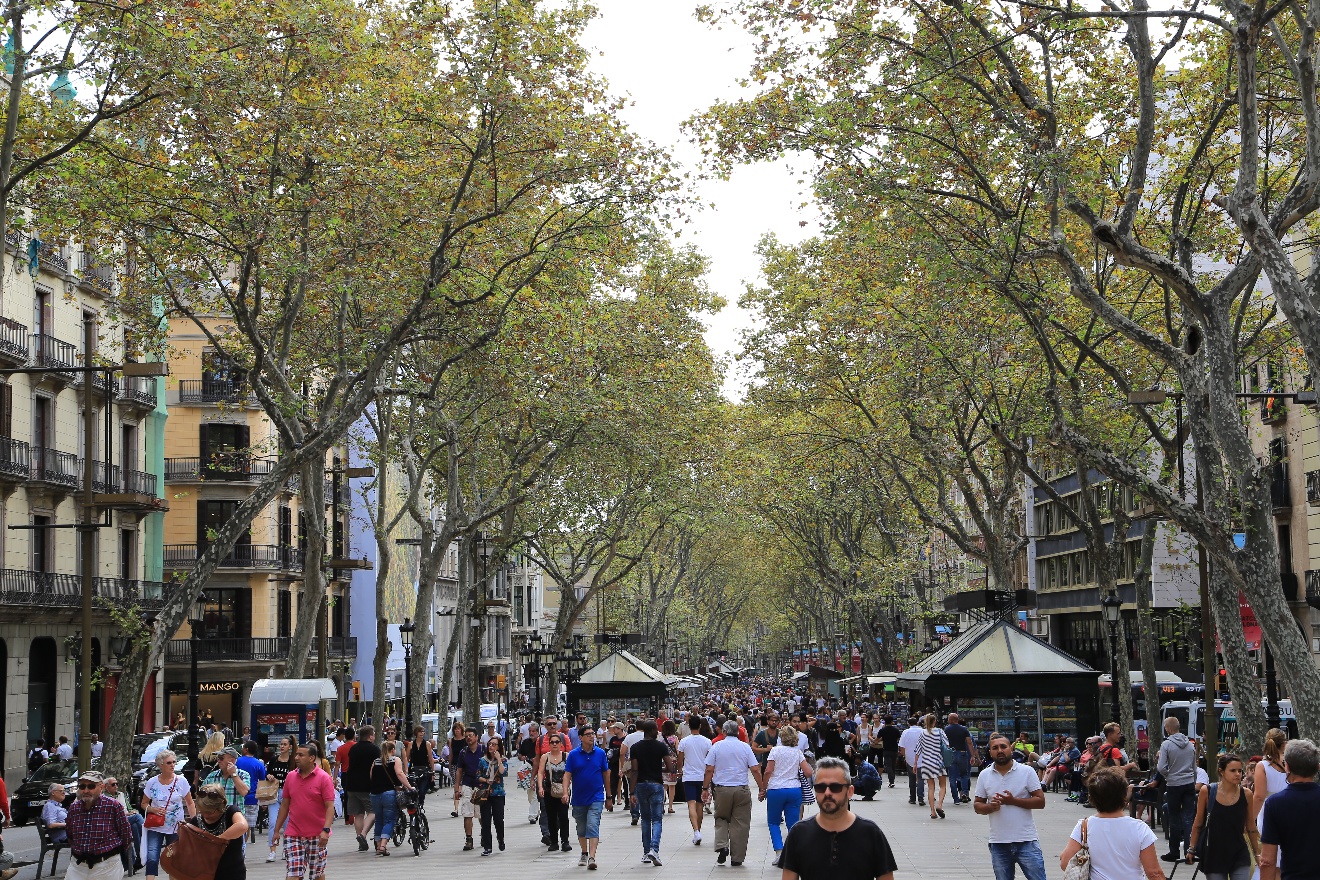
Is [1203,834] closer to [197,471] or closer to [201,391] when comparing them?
[197,471]

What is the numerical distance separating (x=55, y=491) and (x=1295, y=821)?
3343 cm

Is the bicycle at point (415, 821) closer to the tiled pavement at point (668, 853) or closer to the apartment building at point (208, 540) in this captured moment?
the tiled pavement at point (668, 853)

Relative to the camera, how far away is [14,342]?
33875 millimetres

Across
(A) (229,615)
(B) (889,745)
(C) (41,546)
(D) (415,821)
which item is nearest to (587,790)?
(D) (415,821)

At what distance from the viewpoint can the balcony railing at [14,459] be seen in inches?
1318

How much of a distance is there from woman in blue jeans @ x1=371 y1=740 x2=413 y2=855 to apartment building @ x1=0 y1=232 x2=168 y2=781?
15383 millimetres

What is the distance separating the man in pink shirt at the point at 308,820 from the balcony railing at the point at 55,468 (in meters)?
23.5

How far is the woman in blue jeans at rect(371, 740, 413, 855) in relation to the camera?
62.2ft

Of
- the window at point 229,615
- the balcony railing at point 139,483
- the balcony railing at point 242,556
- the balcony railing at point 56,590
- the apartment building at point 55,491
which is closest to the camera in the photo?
the balcony railing at point 56,590

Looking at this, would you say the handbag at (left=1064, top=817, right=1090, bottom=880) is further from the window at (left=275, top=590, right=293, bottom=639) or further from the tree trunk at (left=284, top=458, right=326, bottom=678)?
the window at (left=275, top=590, right=293, bottom=639)

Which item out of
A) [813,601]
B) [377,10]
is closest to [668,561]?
[813,601]

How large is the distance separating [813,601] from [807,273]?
48591mm

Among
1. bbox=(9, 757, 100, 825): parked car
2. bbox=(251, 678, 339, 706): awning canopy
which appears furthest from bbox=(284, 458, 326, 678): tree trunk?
bbox=(9, 757, 100, 825): parked car

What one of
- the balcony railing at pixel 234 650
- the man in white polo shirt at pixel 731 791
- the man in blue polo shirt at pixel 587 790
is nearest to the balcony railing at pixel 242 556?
the balcony railing at pixel 234 650
